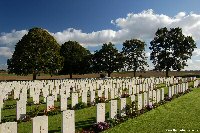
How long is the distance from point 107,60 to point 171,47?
46.6 ft

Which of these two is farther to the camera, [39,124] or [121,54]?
[121,54]

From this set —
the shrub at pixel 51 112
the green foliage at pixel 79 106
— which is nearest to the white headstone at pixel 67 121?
the shrub at pixel 51 112

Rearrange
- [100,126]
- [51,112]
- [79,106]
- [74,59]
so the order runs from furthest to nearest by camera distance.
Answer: [74,59]
[79,106]
[51,112]
[100,126]

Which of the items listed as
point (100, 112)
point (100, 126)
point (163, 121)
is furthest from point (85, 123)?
point (163, 121)

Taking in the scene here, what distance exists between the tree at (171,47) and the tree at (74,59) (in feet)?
47.6

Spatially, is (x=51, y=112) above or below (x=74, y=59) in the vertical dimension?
below

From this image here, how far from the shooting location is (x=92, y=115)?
17.1 m

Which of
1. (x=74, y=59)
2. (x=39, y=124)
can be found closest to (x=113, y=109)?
(x=39, y=124)

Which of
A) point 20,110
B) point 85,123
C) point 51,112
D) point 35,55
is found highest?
point 35,55

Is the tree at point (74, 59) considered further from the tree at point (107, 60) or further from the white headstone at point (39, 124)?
the white headstone at point (39, 124)

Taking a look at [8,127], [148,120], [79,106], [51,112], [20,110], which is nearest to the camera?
[8,127]

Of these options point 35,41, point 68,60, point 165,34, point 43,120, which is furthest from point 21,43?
point 43,120

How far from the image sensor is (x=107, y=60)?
3179 inches

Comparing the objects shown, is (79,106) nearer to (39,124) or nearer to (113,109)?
(113,109)
